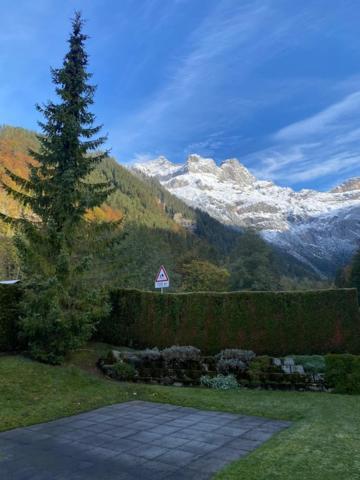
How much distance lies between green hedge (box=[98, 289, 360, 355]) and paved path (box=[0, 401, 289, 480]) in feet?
23.3

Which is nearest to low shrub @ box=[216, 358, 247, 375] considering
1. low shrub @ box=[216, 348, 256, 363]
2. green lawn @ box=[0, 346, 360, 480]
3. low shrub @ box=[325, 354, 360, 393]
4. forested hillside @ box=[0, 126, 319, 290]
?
low shrub @ box=[216, 348, 256, 363]

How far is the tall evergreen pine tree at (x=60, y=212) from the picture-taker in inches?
466

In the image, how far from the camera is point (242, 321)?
15289 mm

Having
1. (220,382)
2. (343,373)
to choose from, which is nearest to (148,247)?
(220,382)

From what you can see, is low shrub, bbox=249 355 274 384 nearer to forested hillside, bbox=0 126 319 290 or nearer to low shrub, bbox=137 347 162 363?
low shrub, bbox=137 347 162 363

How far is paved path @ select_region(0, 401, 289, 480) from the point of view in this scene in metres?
4.90

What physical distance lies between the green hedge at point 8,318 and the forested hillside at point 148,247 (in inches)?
58.0

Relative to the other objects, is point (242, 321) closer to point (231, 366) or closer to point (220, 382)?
point (231, 366)

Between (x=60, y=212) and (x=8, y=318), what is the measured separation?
3.88 metres

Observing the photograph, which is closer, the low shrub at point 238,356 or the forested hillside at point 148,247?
the low shrub at point 238,356

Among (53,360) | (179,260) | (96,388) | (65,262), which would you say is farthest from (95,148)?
(179,260)

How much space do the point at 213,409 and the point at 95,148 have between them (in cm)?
1001

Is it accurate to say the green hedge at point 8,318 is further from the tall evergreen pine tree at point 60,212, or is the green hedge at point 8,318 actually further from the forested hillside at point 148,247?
the forested hillside at point 148,247

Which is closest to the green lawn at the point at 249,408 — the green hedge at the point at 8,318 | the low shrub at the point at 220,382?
the low shrub at the point at 220,382
